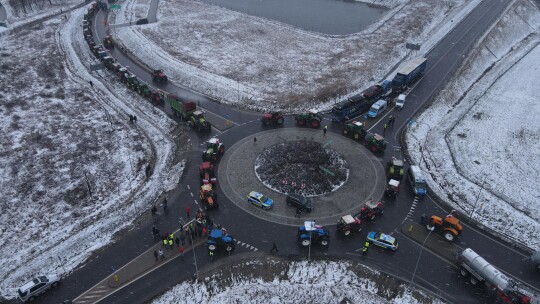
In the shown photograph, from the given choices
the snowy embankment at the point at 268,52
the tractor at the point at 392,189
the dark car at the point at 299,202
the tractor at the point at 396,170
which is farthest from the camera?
the snowy embankment at the point at 268,52

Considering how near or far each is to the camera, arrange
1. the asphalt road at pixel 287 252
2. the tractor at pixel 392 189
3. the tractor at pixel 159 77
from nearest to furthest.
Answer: the asphalt road at pixel 287 252 → the tractor at pixel 392 189 → the tractor at pixel 159 77

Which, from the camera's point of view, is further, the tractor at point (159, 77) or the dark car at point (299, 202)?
the tractor at point (159, 77)

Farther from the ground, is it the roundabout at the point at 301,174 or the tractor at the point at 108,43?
the tractor at the point at 108,43

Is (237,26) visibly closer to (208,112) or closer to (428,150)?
(208,112)

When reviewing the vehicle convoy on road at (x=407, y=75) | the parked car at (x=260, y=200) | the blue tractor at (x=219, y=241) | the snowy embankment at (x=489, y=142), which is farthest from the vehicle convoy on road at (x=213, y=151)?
the vehicle convoy on road at (x=407, y=75)

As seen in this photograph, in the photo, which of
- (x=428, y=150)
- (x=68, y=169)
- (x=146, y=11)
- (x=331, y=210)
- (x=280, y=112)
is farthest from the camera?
(x=146, y=11)

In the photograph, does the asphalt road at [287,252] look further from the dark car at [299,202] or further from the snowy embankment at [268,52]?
the snowy embankment at [268,52]

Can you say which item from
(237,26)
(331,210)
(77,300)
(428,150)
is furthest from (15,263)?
(237,26)

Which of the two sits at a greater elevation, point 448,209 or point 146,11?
point 146,11
